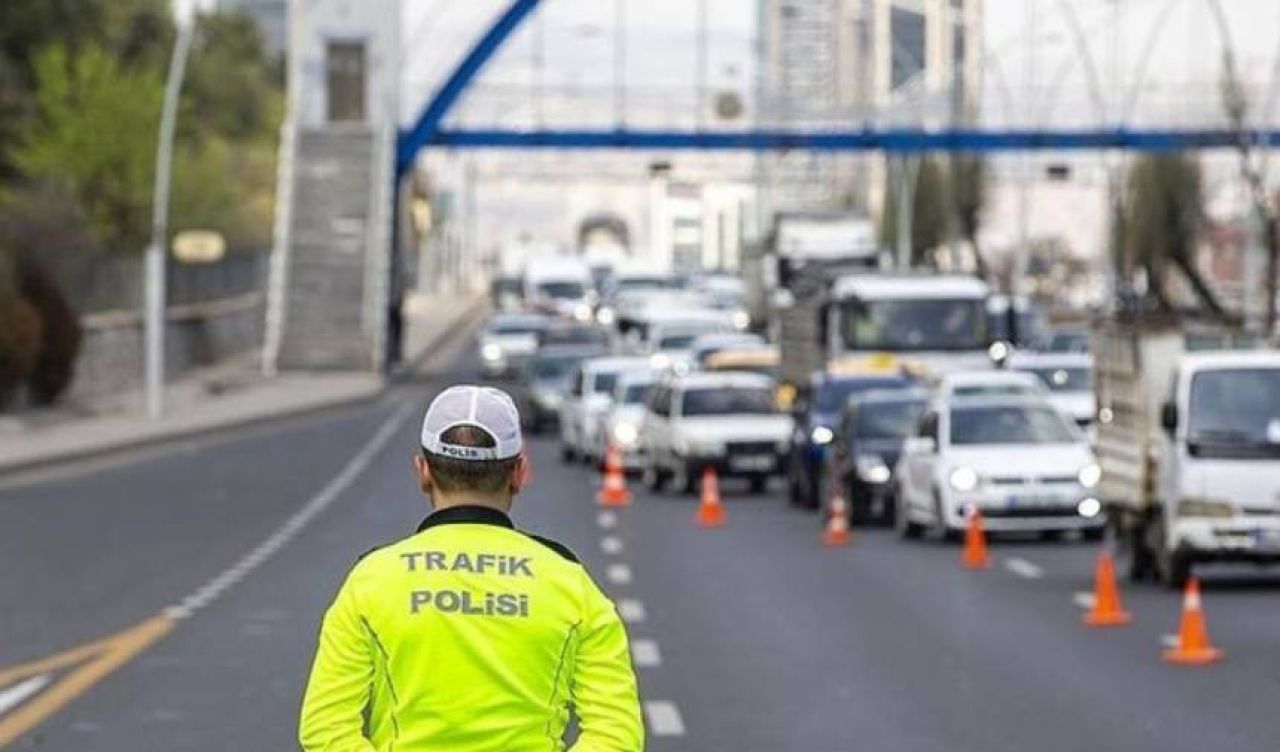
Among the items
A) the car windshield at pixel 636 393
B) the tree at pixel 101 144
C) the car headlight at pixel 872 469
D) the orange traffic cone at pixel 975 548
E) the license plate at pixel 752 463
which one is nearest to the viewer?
the orange traffic cone at pixel 975 548

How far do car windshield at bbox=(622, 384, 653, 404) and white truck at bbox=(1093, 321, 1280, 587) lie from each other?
23683mm

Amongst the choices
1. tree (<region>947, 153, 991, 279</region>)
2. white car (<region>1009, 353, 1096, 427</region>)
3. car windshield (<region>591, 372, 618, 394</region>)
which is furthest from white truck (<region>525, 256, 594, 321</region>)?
white car (<region>1009, 353, 1096, 427</region>)

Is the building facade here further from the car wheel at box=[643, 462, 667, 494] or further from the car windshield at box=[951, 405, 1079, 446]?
the car windshield at box=[951, 405, 1079, 446]

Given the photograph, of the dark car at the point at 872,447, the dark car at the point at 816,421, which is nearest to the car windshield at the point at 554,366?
the dark car at the point at 816,421

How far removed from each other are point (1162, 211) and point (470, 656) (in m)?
112

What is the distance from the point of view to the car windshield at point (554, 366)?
65.4 meters

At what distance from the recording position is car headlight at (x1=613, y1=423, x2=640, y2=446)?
4994 cm

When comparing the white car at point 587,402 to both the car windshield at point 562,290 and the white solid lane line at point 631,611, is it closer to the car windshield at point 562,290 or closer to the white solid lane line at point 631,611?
the white solid lane line at point 631,611

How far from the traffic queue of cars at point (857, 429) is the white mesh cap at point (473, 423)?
85.9 ft

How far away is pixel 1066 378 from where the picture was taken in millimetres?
50469

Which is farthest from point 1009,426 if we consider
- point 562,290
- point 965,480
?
point 562,290

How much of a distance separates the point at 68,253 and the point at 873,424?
98.6 feet

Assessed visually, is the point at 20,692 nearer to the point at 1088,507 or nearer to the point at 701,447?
the point at 1088,507

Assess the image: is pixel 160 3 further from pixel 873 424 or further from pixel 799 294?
pixel 873 424
